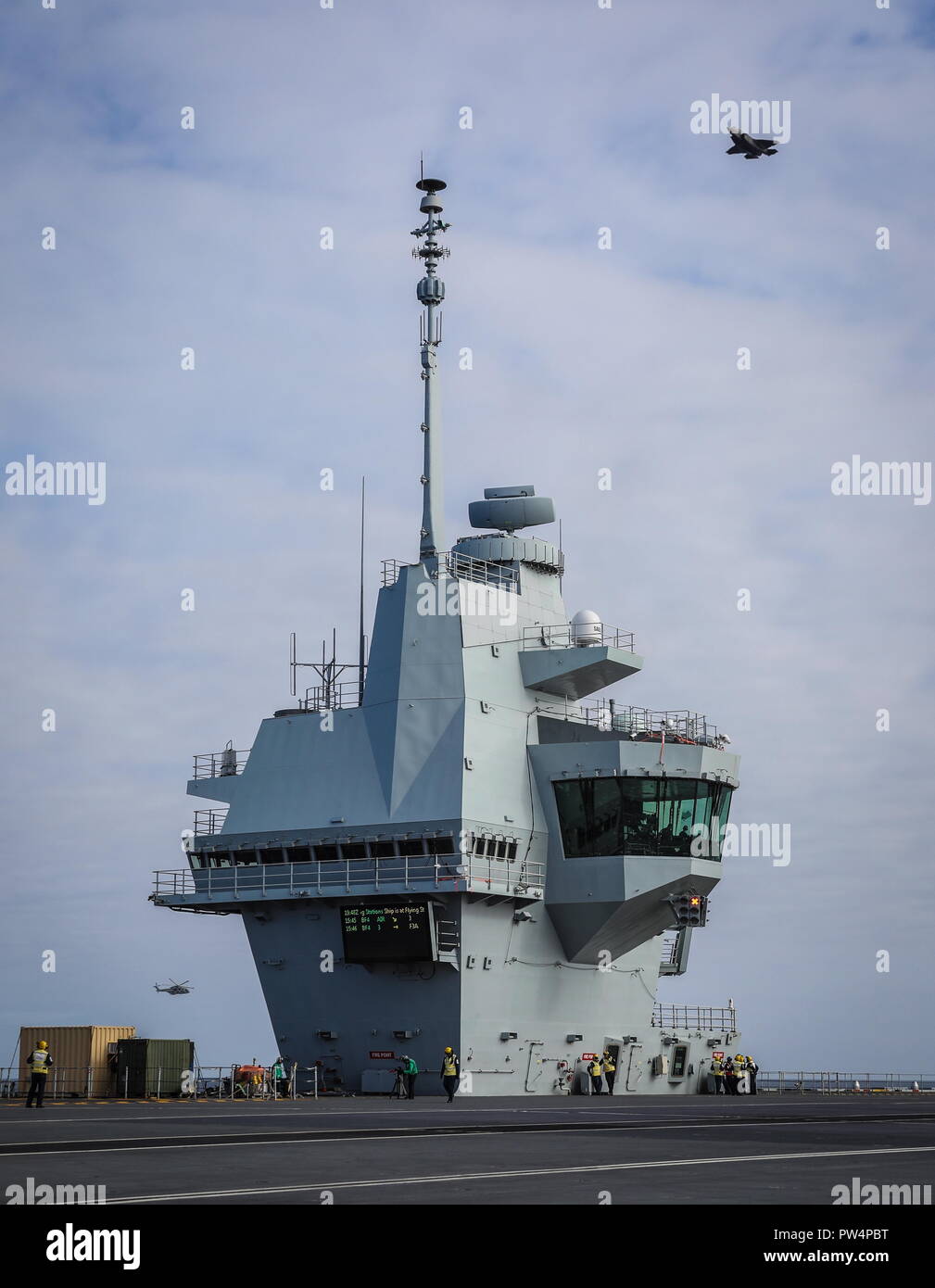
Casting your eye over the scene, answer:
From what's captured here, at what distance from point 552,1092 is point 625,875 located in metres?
8.28

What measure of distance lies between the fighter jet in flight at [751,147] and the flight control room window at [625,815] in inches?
861

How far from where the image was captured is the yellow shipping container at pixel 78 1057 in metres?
54.3

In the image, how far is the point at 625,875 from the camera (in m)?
54.6

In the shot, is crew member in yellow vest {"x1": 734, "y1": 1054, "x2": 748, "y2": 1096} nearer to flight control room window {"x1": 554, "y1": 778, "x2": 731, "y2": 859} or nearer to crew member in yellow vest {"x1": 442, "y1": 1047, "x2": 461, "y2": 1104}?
flight control room window {"x1": 554, "y1": 778, "x2": 731, "y2": 859}

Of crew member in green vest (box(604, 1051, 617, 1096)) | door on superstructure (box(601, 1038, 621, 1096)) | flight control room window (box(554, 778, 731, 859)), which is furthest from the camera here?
door on superstructure (box(601, 1038, 621, 1096))

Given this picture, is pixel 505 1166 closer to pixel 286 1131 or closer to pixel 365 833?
pixel 286 1131

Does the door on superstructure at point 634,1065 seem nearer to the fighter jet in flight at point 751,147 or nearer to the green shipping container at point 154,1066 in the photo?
the green shipping container at point 154,1066

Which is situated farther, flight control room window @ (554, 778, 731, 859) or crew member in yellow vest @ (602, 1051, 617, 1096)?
crew member in yellow vest @ (602, 1051, 617, 1096)

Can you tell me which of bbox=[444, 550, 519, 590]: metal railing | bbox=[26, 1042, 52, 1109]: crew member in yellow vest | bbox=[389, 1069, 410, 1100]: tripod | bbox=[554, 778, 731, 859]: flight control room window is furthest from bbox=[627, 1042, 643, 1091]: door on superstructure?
bbox=[26, 1042, 52, 1109]: crew member in yellow vest

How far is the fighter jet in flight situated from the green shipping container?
34.6 metres

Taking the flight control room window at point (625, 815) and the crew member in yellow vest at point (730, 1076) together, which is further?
the crew member in yellow vest at point (730, 1076)

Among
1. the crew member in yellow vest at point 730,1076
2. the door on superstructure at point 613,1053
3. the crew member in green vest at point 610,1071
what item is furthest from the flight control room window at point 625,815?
the crew member in yellow vest at point 730,1076

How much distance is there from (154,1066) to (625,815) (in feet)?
60.8

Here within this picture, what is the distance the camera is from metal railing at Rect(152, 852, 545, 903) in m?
51.5
